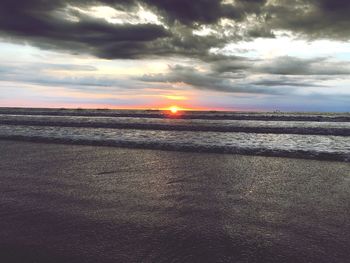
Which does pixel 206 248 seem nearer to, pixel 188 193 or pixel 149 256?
pixel 149 256

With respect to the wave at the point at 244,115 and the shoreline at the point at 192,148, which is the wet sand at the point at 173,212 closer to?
the shoreline at the point at 192,148

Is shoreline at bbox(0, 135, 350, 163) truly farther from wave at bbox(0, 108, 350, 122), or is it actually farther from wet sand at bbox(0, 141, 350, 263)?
wave at bbox(0, 108, 350, 122)

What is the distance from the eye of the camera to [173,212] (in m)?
5.73

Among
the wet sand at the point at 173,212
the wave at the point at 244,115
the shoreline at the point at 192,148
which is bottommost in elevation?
the wet sand at the point at 173,212

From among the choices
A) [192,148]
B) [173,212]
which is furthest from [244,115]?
[173,212]

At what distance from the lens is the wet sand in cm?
416

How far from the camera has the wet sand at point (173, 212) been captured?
4164 mm

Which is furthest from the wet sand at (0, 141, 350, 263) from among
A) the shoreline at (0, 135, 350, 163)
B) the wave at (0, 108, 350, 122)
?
the wave at (0, 108, 350, 122)

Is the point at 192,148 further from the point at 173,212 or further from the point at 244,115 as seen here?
the point at 244,115

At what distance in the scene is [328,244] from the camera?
173 inches

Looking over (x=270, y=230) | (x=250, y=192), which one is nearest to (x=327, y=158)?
(x=250, y=192)

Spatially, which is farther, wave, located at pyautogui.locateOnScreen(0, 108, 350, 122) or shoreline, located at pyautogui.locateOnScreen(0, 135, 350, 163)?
wave, located at pyautogui.locateOnScreen(0, 108, 350, 122)

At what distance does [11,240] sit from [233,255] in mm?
2826

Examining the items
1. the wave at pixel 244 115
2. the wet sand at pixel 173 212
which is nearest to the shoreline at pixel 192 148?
the wet sand at pixel 173 212
